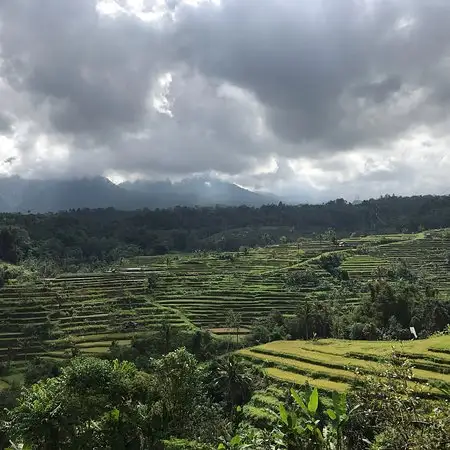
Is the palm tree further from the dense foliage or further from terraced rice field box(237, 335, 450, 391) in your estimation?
the dense foliage

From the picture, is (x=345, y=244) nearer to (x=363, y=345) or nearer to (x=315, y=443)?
(x=363, y=345)

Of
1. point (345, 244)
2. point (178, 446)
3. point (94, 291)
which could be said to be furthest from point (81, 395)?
point (345, 244)

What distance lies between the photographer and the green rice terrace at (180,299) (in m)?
61.1

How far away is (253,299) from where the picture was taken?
80938 mm

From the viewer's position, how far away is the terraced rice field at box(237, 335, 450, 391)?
33031mm

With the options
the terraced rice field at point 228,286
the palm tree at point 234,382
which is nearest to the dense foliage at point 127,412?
the palm tree at point 234,382

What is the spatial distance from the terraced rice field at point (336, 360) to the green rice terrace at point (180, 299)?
0.52 feet

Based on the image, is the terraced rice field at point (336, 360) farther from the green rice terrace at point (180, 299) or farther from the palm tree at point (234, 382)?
the palm tree at point (234, 382)

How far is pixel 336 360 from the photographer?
38.3m

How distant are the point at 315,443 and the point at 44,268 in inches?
4238

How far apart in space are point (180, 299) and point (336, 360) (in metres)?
46.8

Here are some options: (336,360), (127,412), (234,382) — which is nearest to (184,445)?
(127,412)

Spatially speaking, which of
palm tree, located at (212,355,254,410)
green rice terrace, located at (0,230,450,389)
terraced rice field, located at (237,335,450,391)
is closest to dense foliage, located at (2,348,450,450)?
terraced rice field, located at (237,335,450,391)

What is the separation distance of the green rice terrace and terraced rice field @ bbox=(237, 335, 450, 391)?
0.16m
